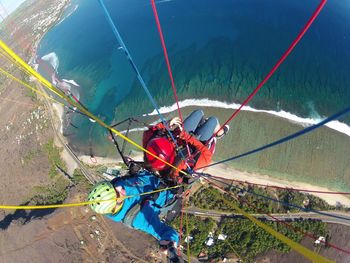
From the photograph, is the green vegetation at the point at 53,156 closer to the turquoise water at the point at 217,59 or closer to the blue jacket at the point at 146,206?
the turquoise water at the point at 217,59

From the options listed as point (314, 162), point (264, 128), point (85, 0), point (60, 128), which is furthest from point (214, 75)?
point (85, 0)

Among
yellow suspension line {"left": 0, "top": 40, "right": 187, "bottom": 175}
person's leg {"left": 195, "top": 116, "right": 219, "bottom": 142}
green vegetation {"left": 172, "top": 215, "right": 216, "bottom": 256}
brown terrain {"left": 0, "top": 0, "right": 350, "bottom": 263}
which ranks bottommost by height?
green vegetation {"left": 172, "top": 215, "right": 216, "bottom": 256}

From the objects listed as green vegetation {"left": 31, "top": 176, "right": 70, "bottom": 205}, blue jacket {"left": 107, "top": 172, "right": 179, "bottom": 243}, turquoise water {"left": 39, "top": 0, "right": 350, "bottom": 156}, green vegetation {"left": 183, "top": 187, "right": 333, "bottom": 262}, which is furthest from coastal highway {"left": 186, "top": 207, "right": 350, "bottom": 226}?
blue jacket {"left": 107, "top": 172, "right": 179, "bottom": 243}

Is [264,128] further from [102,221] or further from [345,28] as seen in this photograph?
[345,28]

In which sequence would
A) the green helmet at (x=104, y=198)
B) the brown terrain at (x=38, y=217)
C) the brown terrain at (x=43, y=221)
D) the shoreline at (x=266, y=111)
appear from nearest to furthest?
the green helmet at (x=104, y=198) → the brown terrain at (x=43, y=221) → the brown terrain at (x=38, y=217) → the shoreline at (x=266, y=111)

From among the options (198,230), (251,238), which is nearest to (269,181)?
(251,238)

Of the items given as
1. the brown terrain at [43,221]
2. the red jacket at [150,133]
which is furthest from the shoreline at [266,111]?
the red jacket at [150,133]

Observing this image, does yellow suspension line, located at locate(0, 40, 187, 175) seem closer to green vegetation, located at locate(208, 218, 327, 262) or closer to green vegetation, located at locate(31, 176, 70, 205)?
green vegetation, located at locate(208, 218, 327, 262)
